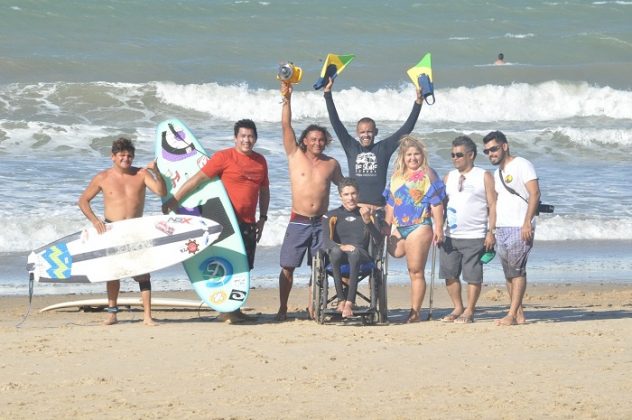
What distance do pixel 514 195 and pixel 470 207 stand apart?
33cm

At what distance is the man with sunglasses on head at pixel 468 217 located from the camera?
27.6 feet

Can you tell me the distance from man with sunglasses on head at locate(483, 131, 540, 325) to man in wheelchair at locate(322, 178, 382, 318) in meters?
0.89

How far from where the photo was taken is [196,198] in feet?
29.4

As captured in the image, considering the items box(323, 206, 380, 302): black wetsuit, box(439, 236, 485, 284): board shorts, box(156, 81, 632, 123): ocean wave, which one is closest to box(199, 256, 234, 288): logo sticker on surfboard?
box(323, 206, 380, 302): black wetsuit

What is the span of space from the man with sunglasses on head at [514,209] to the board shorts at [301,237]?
4.25 feet

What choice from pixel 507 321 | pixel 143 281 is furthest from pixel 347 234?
pixel 143 281

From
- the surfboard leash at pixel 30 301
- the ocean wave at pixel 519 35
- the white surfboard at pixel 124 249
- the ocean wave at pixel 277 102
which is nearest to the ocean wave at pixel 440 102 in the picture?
the ocean wave at pixel 277 102

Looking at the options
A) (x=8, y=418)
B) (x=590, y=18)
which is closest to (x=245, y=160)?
(x=8, y=418)

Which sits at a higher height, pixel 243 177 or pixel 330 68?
pixel 330 68

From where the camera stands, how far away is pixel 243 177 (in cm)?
872

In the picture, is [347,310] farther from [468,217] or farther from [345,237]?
[468,217]

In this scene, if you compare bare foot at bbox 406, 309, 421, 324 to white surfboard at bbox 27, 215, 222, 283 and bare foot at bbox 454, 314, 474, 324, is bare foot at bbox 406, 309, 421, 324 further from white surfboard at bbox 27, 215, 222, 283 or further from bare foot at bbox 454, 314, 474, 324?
white surfboard at bbox 27, 215, 222, 283

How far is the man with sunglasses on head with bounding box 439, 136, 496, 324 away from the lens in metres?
8.41

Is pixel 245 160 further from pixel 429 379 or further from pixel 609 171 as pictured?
pixel 609 171
